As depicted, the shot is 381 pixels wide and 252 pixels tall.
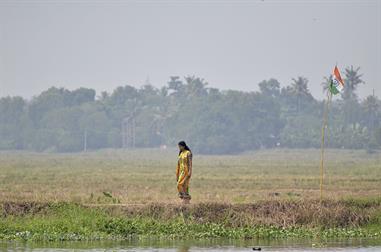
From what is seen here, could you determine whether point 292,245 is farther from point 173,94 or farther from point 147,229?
point 173,94

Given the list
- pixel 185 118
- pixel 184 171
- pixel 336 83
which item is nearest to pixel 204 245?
pixel 184 171

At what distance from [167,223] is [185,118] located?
107 m

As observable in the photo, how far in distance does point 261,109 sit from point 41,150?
25870 millimetres

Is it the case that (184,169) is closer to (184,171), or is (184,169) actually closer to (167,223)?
(184,171)

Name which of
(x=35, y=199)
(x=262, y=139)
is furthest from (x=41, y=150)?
(x=35, y=199)

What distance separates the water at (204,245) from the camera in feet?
70.2

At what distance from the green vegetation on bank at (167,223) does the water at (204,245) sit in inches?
23.0

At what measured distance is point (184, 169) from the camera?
25.1 metres

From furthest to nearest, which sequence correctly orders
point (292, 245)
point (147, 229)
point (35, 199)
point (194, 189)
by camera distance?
point (194, 189) → point (35, 199) → point (147, 229) → point (292, 245)

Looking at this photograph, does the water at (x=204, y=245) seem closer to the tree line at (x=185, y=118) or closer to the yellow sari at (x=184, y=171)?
the yellow sari at (x=184, y=171)

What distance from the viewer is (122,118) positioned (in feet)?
450

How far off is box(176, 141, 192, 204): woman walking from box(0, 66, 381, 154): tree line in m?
86.5

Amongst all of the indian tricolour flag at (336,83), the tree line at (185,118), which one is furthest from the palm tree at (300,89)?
the indian tricolour flag at (336,83)

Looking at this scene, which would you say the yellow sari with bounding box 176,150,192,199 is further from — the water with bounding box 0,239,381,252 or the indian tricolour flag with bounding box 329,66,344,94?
the indian tricolour flag with bounding box 329,66,344,94
